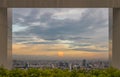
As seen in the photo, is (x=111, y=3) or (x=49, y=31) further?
(x=49, y=31)

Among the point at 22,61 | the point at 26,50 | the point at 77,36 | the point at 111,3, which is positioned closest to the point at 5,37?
the point at 22,61

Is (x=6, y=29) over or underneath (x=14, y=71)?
over

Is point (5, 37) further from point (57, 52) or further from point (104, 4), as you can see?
point (104, 4)

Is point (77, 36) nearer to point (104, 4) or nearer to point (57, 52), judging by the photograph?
point (57, 52)

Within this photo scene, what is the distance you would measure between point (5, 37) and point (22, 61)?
85cm

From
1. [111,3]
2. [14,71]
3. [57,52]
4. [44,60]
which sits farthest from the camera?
[57,52]

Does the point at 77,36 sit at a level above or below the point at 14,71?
above

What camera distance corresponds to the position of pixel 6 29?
8.48 meters

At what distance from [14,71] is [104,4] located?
3911 millimetres

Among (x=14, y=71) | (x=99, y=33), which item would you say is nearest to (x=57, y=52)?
(x=99, y=33)

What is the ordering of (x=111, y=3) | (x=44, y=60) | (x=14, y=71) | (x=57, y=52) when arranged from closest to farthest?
(x=14, y=71), (x=111, y=3), (x=44, y=60), (x=57, y=52)

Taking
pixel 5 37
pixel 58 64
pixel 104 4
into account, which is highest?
pixel 104 4

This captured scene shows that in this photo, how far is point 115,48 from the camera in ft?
27.3

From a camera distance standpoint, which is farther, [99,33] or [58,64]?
[99,33]
